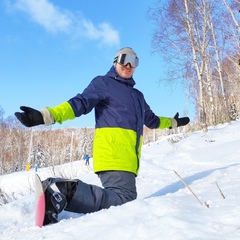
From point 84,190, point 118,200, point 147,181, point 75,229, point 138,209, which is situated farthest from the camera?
point 147,181

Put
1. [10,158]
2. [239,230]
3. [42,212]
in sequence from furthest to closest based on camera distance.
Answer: [10,158], [42,212], [239,230]

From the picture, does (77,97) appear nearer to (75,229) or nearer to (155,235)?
(75,229)

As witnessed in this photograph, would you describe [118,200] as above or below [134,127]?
below

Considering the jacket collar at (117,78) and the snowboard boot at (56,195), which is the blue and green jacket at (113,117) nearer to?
the jacket collar at (117,78)

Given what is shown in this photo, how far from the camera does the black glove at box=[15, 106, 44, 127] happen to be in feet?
6.23

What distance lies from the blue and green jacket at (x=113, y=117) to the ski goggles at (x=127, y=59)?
0.35ft

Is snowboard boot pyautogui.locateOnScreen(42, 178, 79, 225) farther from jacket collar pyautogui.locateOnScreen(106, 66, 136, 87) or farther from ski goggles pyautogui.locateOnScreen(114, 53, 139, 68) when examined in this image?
ski goggles pyautogui.locateOnScreen(114, 53, 139, 68)

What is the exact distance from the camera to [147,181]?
3.85m

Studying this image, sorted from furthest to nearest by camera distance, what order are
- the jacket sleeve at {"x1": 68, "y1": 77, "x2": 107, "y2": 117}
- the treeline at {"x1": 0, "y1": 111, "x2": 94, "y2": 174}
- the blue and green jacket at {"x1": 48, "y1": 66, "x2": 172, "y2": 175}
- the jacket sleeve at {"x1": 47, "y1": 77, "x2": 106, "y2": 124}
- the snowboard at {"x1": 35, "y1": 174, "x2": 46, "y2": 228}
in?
the treeline at {"x1": 0, "y1": 111, "x2": 94, "y2": 174}
the blue and green jacket at {"x1": 48, "y1": 66, "x2": 172, "y2": 175}
the jacket sleeve at {"x1": 68, "y1": 77, "x2": 107, "y2": 117}
the jacket sleeve at {"x1": 47, "y1": 77, "x2": 106, "y2": 124}
the snowboard at {"x1": 35, "y1": 174, "x2": 46, "y2": 228}

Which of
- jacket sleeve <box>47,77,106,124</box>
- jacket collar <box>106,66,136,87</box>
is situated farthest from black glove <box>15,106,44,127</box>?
jacket collar <box>106,66,136,87</box>

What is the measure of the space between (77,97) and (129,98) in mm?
550

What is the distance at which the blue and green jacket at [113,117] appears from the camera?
2.41 metres

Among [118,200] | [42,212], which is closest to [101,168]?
[118,200]

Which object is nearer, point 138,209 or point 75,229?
point 75,229
